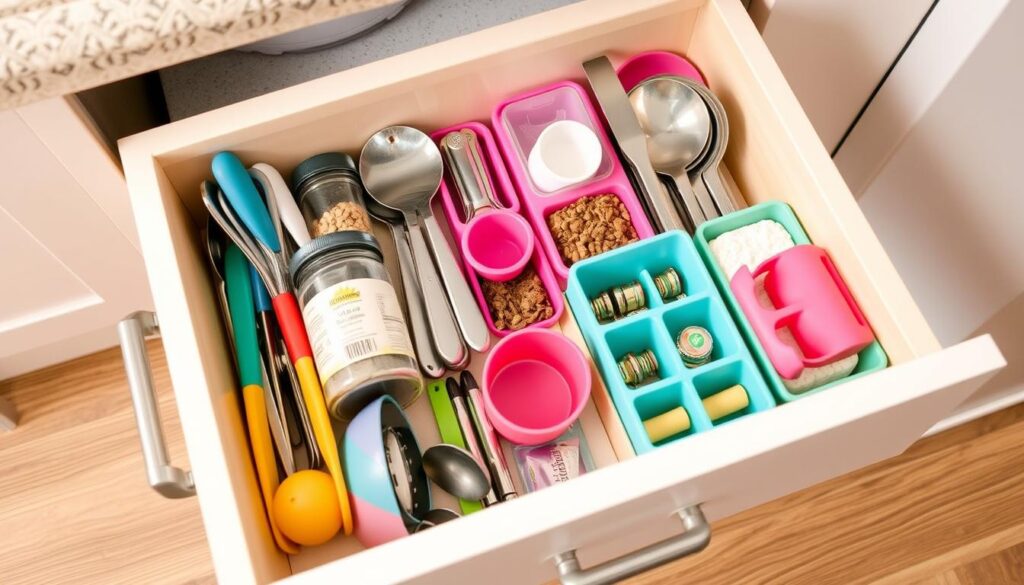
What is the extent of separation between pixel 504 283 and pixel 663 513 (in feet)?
0.74

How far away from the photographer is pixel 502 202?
0.73 m

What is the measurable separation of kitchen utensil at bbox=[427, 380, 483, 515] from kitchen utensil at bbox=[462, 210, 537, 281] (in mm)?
100

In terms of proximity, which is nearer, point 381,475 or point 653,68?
point 381,475

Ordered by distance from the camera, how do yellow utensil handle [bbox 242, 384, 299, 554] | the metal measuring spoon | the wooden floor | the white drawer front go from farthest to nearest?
1. the wooden floor
2. the metal measuring spoon
3. yellow utensil handle [bbox 242, 384, 299, 554]
4. the white drawer front

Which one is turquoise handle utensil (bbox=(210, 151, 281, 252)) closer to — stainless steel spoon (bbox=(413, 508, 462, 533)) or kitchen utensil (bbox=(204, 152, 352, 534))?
kitchen utensil (bbox=(204, 152, 352, 534))

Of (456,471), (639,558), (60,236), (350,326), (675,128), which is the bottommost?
(639,558)

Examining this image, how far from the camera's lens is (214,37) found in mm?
566

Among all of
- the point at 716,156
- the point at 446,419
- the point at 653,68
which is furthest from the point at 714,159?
the point at 446,419

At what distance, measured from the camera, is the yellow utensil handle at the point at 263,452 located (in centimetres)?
60

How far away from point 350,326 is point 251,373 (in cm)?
10

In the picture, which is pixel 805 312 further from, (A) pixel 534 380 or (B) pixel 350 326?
(B) pixel 350 326

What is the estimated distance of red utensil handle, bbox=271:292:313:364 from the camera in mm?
634

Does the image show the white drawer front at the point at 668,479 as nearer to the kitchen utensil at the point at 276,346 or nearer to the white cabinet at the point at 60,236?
the kitchen utensil at the point at 276,346

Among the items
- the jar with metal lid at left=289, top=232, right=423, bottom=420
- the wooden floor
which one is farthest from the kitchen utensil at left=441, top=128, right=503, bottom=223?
the wooden floor
